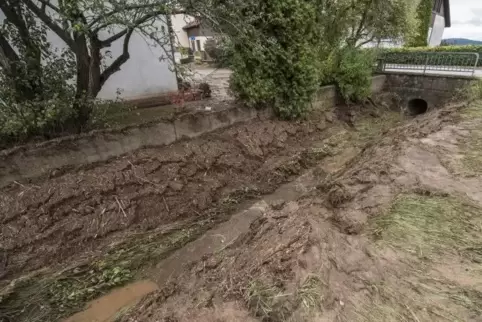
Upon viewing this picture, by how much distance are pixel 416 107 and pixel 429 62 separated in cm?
214

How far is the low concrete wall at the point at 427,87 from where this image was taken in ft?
30.0

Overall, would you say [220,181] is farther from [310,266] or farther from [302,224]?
[310,266]

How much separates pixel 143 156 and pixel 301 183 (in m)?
3.53

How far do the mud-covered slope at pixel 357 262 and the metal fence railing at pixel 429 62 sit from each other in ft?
26.5

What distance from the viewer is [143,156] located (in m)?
5.18

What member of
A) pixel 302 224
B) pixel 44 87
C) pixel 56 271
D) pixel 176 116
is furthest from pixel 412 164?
pixel 44 87

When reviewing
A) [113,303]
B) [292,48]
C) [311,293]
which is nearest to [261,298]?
[311,293]

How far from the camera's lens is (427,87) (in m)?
9.77

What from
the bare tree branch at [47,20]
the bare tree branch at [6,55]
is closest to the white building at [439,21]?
the bare tree branch at [47,20]

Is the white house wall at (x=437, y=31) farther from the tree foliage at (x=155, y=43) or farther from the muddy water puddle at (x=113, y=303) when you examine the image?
the muddy water puddle at (x=113, y=303)

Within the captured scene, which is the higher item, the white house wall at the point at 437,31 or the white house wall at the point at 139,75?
the white house wall at the point at 437,31

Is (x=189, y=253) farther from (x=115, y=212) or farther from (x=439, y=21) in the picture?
(x=439, y=21)

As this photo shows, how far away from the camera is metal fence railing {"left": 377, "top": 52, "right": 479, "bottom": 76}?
9992 mm

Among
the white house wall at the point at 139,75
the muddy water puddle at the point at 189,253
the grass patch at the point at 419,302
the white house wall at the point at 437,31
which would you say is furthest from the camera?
the white house wall at the point at 437,31
